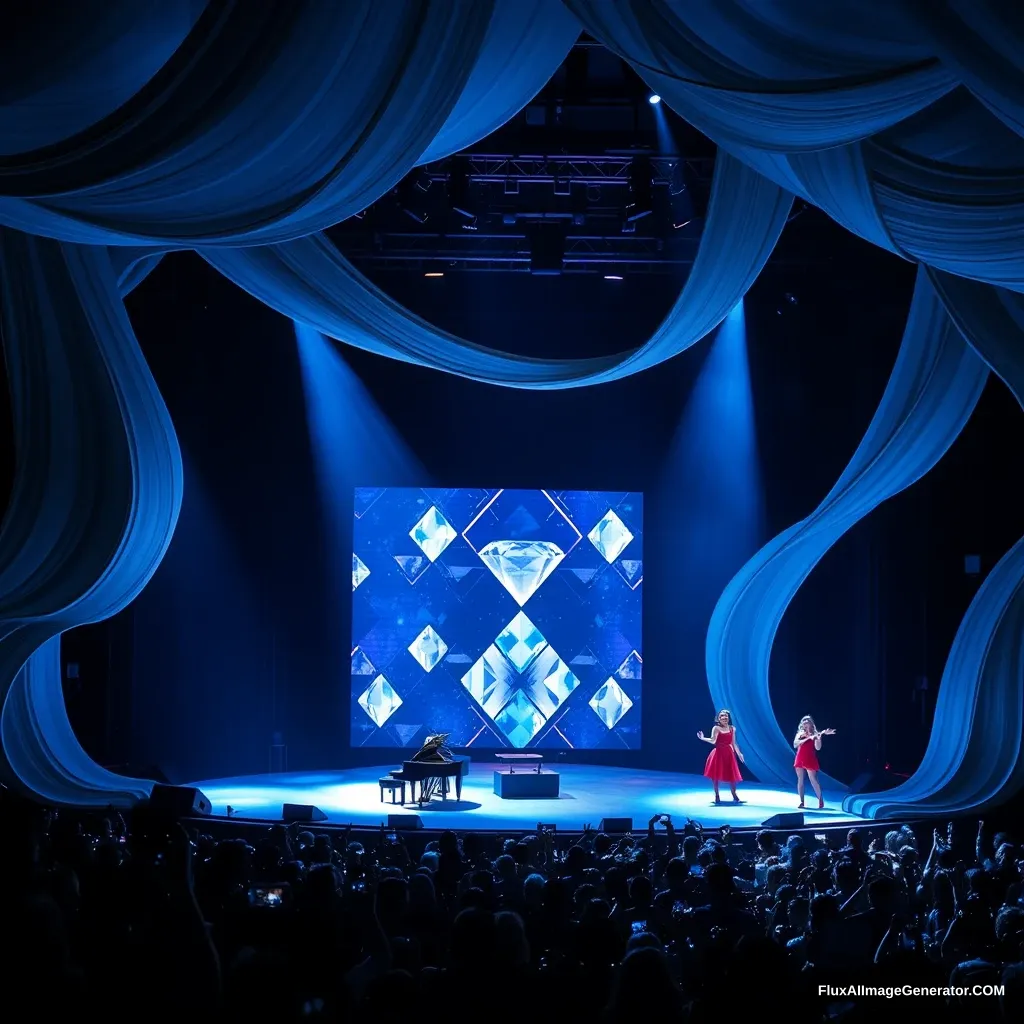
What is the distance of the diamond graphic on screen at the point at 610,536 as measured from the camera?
43.5 feet

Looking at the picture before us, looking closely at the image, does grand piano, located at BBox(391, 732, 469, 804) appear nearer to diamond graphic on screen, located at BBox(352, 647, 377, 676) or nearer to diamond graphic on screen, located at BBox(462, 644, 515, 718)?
diamond graphic on screen, located at BBox(462, 644, 515, 718)

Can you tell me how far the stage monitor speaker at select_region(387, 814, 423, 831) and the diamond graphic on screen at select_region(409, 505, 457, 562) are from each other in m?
5.05

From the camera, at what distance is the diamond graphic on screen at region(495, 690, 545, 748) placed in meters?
13.1

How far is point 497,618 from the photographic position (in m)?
13.2

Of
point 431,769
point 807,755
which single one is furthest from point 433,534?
point 807,755

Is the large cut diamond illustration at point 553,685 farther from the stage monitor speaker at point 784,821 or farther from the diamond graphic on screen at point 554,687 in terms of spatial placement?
the stage monitor speaker at point 784,821

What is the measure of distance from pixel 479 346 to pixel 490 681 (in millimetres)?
6358

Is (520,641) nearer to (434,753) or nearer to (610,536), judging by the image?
(610,536)

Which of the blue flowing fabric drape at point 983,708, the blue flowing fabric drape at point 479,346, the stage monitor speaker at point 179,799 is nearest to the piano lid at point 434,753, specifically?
the stage monitor speaker at point 179,799

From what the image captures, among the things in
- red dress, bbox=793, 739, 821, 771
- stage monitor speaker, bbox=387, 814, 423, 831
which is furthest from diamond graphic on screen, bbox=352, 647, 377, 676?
red dress, bbox=793, 739, 821, 771

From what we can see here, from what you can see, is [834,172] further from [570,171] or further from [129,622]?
[129,622]

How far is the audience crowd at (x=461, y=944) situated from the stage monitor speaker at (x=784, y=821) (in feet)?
A: 12.6

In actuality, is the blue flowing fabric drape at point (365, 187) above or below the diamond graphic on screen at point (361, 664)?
above

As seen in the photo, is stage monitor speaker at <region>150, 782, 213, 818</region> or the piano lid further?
the piano lid
